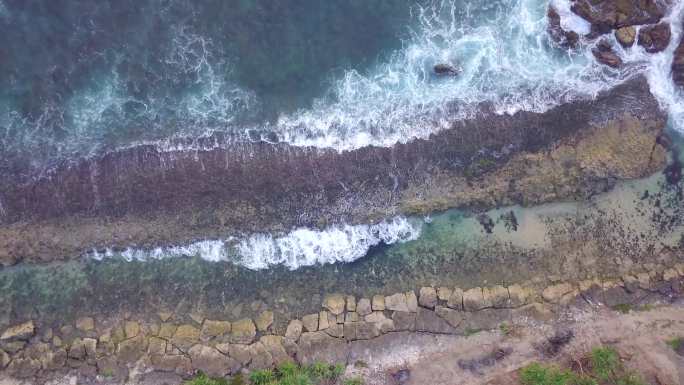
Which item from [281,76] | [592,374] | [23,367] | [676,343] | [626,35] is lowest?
[592,374]

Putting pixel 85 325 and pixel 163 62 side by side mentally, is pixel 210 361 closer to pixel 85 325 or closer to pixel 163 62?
pixel 85 325

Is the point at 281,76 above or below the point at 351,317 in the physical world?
above

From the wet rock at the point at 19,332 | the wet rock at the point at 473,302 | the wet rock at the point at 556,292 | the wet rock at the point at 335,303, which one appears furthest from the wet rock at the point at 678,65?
the wet rock at the point at 19,332

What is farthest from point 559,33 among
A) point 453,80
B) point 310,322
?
point 310,322

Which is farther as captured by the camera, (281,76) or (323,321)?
(281,76)

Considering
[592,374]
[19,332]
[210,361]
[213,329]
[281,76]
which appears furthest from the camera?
[281,76]

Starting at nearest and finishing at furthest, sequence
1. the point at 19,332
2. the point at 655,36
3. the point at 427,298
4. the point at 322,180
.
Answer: the point at 19,332, the point at 427,298, the point at 322,180, the point at 655,36

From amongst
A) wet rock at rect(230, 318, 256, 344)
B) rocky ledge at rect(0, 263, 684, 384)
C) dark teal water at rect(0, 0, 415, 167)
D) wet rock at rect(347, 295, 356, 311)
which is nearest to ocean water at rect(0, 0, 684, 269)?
dark teal water at rect(0, 0, 415, 167)
